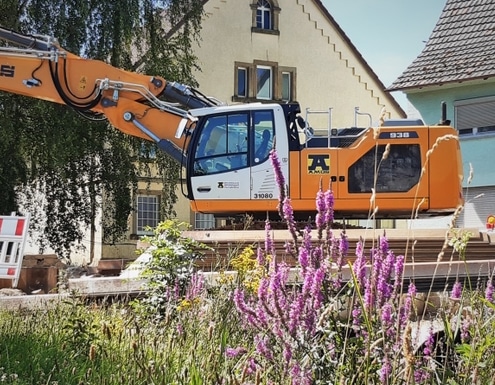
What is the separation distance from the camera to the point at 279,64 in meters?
32.7

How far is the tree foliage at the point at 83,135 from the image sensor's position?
21312mm

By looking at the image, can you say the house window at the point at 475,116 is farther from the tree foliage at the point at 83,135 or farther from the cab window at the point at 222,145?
the cab window at the point at 222,145

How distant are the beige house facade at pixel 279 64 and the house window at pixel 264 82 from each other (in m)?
0.02

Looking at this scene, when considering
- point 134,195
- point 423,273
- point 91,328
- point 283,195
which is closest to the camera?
point 283,195

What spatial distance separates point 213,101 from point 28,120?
9141 millimetres

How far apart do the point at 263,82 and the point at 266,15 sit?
2652mm

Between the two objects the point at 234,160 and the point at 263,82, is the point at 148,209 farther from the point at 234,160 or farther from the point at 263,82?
the point at 234,160

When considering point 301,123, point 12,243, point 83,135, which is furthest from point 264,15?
point 12,243

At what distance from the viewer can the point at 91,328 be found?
5035mm

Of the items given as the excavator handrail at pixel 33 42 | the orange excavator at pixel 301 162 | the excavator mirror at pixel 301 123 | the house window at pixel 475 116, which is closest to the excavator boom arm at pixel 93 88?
the excavator handrail at pixel 33 42

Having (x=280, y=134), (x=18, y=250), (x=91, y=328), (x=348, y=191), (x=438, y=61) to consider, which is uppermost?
(x=438, y=61)

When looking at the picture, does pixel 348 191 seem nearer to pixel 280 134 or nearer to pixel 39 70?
pixel 280 134

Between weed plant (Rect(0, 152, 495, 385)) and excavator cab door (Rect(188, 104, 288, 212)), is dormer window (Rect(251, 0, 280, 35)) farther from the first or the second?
weed plant (Rect(0, 152, 495, 385))

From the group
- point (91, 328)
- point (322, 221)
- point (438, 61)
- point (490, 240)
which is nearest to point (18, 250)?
point (91, 328)
